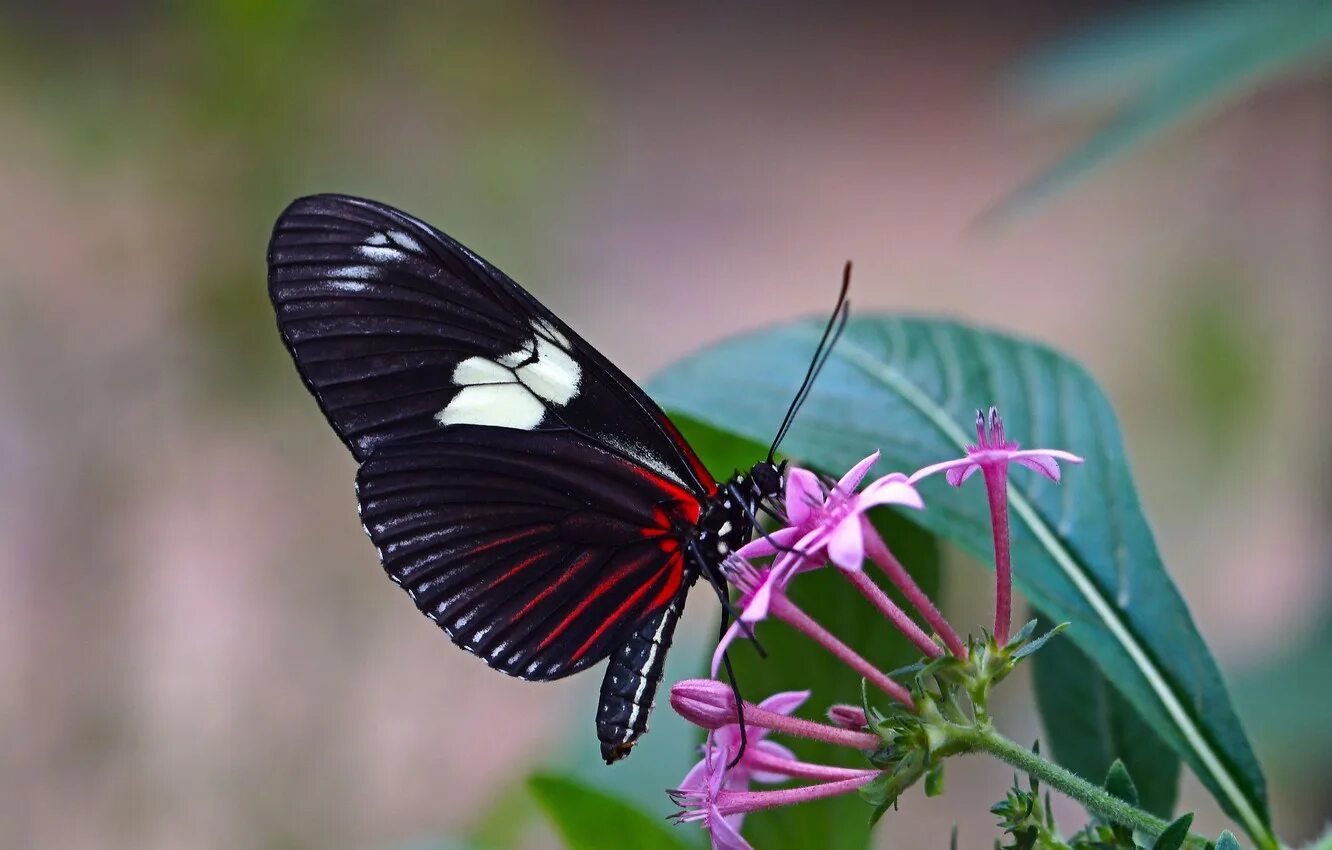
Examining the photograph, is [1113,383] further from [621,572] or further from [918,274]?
[621,572]

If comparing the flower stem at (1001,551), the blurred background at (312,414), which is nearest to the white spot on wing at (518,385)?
the flower stem at (1001,551)

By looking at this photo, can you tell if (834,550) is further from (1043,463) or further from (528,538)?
(528,538)

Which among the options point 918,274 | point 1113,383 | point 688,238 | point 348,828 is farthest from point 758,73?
point 348,828

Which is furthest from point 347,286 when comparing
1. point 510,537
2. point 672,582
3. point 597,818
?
point 597,818

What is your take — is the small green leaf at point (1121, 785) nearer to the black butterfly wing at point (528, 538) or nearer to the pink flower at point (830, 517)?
the pink flower at point (830, 517)

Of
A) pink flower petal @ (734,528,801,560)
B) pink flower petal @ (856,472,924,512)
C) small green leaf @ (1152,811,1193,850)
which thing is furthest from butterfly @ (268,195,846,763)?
small green leaf @ (1152,811,1193,850)

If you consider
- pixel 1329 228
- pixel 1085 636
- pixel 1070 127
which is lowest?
pixel 1085 636
